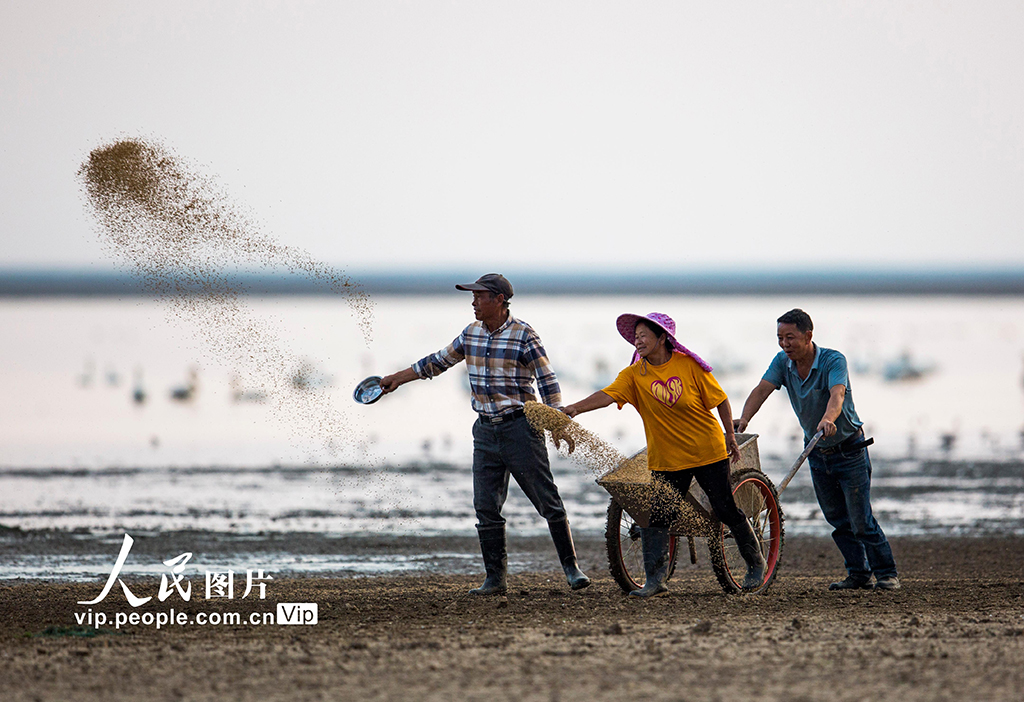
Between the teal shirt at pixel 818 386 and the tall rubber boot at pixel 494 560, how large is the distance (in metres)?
2.20

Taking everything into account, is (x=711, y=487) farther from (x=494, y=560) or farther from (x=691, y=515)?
(x=494, y=560)

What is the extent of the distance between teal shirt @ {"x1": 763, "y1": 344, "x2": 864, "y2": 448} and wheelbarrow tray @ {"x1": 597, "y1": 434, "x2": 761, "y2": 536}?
0.71 m

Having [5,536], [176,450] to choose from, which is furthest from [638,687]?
[176,450]

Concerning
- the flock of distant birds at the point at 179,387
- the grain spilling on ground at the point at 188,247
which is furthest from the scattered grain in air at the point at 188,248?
the flock of distant birds at the point at 179,387

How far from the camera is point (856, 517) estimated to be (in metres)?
8.18

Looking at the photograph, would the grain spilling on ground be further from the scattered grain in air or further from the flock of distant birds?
the flock of distant birds

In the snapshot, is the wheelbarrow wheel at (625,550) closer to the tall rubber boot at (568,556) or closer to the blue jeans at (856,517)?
the tall rubber boot at (568,556)

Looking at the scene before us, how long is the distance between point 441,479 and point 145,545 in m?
4.47

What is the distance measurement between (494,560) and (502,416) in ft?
3.28

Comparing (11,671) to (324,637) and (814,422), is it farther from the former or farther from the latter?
(814,422)

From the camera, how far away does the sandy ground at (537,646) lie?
5.16m

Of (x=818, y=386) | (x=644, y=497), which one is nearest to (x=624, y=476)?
(x=644, y=497)

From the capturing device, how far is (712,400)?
7262mm

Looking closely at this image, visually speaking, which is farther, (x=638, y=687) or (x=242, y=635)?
(x=242, y=635)
